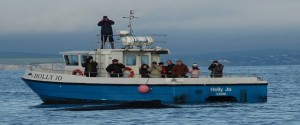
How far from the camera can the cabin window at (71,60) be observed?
Result: 47.6 metres

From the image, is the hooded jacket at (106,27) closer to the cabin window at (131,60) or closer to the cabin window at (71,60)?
the cabin window at (131,60)

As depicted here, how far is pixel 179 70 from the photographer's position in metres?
45.3

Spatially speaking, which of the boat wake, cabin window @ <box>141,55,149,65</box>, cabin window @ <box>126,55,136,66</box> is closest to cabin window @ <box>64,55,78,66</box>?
cabin window @ <box>126,55,136,66</box>

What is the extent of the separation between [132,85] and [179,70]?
2767 millimetres

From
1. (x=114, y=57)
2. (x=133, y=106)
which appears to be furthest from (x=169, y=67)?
(x=133, y=106)

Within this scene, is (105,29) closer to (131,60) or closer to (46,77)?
(131,60)

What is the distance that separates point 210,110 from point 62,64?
10265 mm

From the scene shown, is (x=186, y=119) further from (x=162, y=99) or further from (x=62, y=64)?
(x=62, y=64)

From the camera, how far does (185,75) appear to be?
4559cm

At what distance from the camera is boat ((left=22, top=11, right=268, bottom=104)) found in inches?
1727

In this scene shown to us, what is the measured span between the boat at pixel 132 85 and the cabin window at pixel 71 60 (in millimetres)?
440

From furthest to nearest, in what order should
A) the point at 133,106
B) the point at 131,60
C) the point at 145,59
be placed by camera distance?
the point at 145,59 < the point at 131,60 < the point at 133,106

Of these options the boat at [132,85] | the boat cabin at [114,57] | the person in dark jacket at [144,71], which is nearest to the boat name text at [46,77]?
the boat at [132,85]

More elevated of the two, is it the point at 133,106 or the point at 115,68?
the point at 115,68
